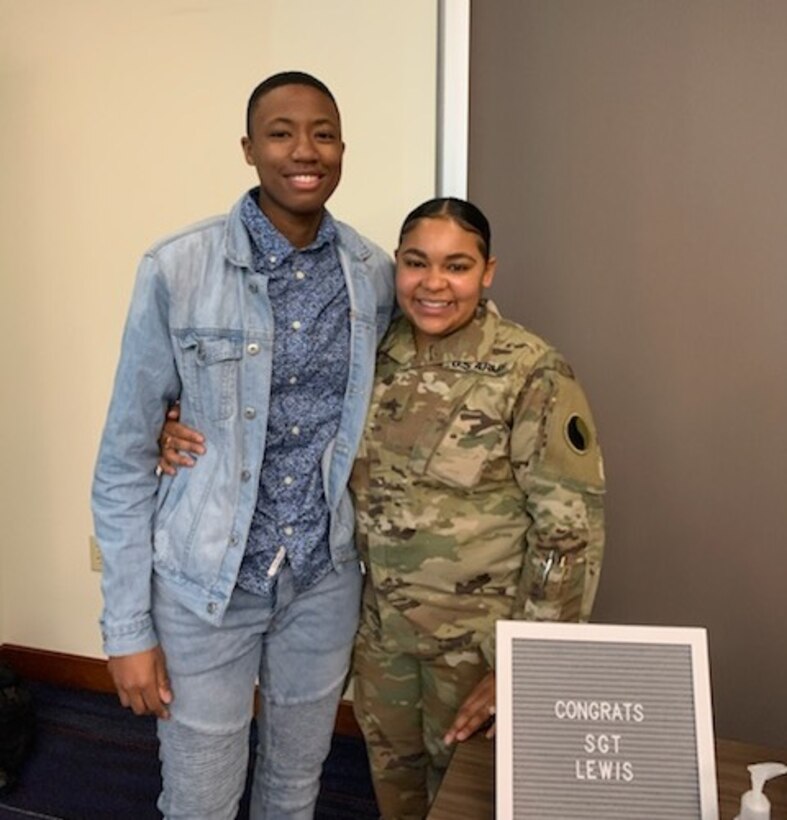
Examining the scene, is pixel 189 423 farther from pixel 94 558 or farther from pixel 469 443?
pixel 94 558

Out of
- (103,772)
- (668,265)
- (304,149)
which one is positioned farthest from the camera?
(103,772)

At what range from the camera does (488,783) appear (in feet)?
3.12

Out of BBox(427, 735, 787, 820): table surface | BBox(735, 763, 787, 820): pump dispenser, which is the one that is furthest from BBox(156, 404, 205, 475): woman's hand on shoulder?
BBox(735, 763, 787, 820): pump dispenser

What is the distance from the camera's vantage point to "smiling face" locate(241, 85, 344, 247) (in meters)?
1.17

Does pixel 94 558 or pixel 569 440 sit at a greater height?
pixel 569 440

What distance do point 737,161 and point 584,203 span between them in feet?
0.96

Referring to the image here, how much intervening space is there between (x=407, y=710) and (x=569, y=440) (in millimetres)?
527

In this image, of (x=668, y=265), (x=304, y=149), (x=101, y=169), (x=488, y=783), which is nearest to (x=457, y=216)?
(x=304, y=149)

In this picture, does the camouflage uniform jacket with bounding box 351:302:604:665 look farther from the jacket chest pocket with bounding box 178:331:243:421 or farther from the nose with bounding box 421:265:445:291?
the jacket chest pocket with bounding box 178:331:243:421

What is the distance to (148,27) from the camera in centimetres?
198

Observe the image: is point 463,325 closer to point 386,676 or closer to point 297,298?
point 297,298

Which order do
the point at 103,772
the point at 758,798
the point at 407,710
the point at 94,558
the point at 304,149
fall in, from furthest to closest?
1. the point at 94,558
2. the point at 103,772
3. the point at 407,710
4. the point at 304,149
5. the point at 758,798

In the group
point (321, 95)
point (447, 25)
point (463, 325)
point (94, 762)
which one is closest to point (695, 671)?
point (463, 325)

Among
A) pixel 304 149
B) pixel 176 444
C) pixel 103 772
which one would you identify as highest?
pixel 304 149
